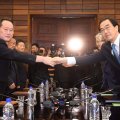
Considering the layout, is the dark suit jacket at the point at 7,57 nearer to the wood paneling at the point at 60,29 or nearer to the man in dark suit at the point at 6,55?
the man in dark suit at the point at 6,55

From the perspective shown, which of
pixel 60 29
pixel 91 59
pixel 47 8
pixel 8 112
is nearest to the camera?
pixel 8 112

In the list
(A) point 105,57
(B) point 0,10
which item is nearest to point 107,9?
(B) point 0,10

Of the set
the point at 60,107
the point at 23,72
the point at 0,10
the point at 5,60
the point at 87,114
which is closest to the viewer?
the point at 87,114

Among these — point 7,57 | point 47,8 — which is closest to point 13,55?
point 7,57

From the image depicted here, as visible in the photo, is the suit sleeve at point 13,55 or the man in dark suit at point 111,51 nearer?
the suit sleeve at point 13,55

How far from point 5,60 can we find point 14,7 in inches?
202

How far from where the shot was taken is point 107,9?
816 centimetres

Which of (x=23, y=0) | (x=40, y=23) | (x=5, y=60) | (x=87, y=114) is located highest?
(x=23, y=0)

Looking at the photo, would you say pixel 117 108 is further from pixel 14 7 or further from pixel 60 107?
pixel 14 7

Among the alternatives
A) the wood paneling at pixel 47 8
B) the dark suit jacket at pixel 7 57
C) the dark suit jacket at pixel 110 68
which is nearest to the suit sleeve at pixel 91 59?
the dark suit jacket at pixel 110 68

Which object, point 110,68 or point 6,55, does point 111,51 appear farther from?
point 6,55

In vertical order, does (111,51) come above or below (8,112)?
above

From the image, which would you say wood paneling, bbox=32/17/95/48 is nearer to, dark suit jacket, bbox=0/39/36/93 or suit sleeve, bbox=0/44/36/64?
dark suit jacket, bbox=0/39/36/93

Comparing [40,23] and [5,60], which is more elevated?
[40,23]
